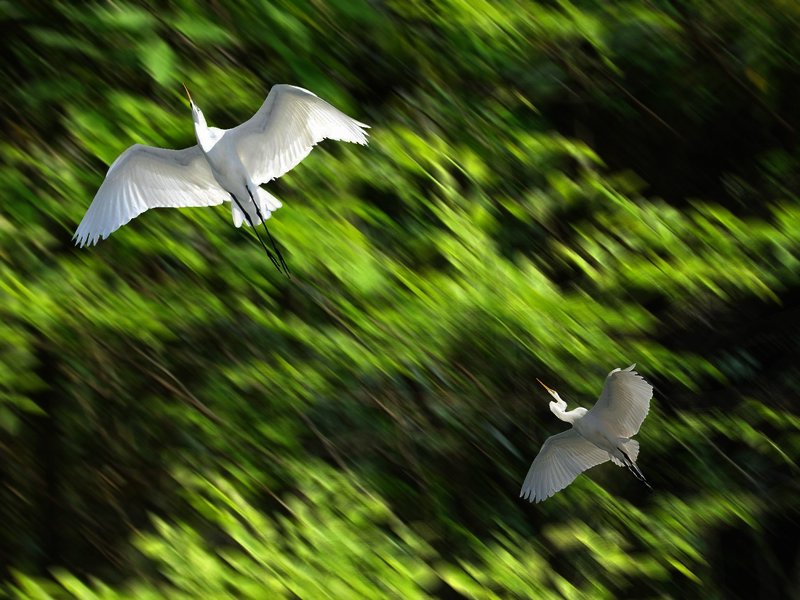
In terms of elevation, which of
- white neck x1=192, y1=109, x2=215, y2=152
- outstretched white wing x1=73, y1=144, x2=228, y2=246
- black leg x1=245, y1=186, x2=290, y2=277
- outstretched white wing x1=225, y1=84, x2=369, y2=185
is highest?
outstretched white wing x1=225, y1=84, x2=369, y2=185

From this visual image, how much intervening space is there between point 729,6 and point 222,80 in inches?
61.0

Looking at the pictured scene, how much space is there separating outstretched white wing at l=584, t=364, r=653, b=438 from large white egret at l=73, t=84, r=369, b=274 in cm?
111

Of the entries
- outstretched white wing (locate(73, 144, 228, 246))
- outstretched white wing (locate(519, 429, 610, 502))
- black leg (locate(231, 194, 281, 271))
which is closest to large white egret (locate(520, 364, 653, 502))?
outstretched white wing (locate(519, 429, 610, 502))

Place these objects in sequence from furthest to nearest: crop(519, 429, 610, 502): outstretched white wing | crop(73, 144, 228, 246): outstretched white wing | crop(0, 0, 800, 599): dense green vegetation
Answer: crop(519, 429, 610, 502): outstretched white wing, crop(0, 0, 800, 599): dense green vegetation, crop(73, 144, 228, 246): outstretched white wing

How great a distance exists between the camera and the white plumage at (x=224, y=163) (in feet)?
9.07

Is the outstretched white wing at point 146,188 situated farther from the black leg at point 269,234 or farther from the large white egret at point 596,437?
the large white egret at point 596,437

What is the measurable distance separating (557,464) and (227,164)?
180 cm

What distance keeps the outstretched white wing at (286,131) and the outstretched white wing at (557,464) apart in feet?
5.21

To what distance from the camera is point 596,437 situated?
3.95m

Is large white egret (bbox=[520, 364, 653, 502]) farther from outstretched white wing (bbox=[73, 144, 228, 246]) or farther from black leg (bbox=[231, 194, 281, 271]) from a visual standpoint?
outstretched white wing (bbox=[73, 144, 228, 246])

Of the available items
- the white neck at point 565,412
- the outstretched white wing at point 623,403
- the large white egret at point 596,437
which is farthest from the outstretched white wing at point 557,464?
the outstretched white wing at point 623,403

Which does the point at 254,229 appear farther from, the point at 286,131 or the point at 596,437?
the point at 596,437

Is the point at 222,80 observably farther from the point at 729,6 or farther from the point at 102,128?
the point at 729,6

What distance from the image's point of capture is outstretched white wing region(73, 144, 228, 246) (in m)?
2.73
